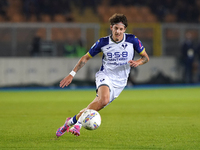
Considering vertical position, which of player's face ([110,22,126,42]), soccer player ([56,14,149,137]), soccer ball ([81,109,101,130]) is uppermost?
player's face ([110,22,126,42])

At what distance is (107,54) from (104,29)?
14.5 metres

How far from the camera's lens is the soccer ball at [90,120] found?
231 inches

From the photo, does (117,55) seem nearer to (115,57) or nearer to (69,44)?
(115,57)

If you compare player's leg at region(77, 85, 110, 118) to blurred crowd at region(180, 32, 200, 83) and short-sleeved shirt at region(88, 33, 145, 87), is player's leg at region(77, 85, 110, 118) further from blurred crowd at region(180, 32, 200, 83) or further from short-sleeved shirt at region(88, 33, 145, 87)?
blurred crowd at region(180, 32, 200, 83)

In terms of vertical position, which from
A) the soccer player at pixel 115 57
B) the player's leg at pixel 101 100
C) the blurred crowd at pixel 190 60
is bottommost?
the blurred crowd at pixel 190 60

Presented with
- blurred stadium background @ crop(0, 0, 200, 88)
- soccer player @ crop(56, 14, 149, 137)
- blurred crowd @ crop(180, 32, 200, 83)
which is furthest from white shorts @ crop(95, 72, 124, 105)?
blurred crowd @ crop(180, 32, 200, 83)

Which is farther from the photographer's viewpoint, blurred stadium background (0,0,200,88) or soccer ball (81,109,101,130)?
blurred stadium background (0,0,200,88)

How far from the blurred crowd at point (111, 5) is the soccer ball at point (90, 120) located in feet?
63.4

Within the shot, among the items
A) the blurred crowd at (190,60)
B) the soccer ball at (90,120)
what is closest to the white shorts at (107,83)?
the soccer ball at (90,120)

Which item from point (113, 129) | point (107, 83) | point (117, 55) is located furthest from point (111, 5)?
point (107, 83)

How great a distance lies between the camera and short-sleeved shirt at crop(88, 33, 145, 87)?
6715 millimetres

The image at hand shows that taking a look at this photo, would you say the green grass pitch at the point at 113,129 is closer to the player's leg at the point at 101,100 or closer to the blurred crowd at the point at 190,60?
the player's leg at the point at 101,100

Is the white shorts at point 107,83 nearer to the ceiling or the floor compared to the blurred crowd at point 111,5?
nearer to the floor

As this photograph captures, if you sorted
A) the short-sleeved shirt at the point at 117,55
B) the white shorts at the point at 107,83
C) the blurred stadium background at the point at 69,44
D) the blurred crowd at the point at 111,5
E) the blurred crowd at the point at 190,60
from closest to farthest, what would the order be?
the white shorts at the point at 107,83, the short-sleeved shirt at the point at 117,55, the blurred stadium background at the point at 69,44, the blurred crowd at the point at 190,60, the blurred crowd at the point at 111,5
